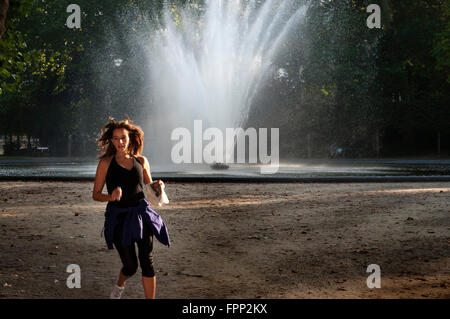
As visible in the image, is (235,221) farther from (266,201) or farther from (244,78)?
(244,78)

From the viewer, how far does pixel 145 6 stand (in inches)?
1591

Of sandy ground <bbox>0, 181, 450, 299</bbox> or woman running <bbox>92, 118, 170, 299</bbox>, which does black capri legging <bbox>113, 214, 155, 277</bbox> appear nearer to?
woman running <bbox>92, 118, 170, 299</bbox>

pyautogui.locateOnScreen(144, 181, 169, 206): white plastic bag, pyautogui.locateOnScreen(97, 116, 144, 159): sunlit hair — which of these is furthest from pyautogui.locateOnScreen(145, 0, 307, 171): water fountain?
pyautogui.locateOnScreen(144, 181, 169, 206): white plastic bag

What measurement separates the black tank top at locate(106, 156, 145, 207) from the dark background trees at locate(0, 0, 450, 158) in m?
36.3

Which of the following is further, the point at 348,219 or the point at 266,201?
the point at 266,201

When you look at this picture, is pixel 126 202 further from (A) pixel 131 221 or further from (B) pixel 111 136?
(B) pixel 111 136

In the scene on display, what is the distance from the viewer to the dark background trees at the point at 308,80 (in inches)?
1604

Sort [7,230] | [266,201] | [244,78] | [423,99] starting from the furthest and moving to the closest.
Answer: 1. [423,99]
2. [244,78]
3. [266,201]
4. [7,230]

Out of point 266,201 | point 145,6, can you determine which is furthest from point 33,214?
point 145,6

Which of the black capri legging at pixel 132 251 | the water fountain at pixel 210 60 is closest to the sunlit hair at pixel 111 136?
the black capri legging at pixel 132 251

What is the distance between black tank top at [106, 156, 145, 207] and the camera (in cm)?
478

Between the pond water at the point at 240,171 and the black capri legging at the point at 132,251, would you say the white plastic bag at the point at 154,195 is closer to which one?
the black capri legging at the point at 132,251

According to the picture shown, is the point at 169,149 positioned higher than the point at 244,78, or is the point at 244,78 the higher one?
the point at 244,78
